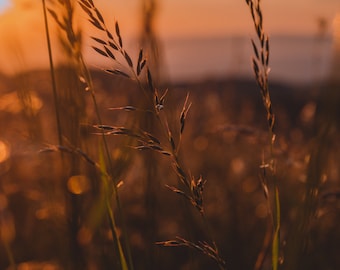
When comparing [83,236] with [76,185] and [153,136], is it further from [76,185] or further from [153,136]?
[153,136]

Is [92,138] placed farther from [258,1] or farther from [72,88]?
[258,1]

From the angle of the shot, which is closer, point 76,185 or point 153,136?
point 153,136

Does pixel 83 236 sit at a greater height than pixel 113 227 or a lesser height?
lesser

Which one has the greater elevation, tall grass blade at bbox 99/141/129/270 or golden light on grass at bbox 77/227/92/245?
tall grass blade at bbox 99/141/129/270

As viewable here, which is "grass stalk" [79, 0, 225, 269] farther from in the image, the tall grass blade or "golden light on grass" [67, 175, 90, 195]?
"golden light on grass" [67, 175, 90, 195]

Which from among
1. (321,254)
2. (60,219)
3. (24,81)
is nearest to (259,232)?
(321,254)

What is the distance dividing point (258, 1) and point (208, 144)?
8.87 ft

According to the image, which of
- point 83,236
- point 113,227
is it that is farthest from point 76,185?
point 113,227

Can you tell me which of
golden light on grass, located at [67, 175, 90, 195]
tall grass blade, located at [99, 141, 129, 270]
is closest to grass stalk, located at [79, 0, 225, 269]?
tall grass blade, located at [99, 141, 129, 270]

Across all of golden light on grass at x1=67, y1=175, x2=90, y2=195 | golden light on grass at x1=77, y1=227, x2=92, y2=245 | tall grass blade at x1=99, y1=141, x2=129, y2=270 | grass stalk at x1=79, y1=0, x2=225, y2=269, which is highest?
grass stalk at x1=79, y1=0, x2=225, y2=269

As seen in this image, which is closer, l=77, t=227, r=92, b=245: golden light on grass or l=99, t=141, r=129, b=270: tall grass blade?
l=99, t=141, r=129, b=270: tall grass blade

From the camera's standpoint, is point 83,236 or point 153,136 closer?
point 153,136

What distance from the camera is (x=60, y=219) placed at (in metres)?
1.48

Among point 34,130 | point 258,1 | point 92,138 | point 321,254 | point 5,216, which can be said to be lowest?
point 321,254
